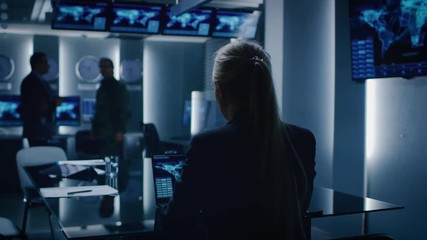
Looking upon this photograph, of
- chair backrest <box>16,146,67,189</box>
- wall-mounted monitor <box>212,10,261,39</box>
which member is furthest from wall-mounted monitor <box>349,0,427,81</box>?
chair backrest <box>16,146,67,189</box>

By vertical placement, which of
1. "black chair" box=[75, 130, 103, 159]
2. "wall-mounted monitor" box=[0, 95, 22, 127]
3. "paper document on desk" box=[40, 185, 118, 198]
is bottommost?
"black chair" box=[75, 130, 103, 159]

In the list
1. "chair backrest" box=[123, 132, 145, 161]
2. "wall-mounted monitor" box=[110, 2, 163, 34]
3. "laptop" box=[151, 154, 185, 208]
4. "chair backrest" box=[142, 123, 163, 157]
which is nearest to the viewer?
"laptop" box=[151, 154, 185, 208]

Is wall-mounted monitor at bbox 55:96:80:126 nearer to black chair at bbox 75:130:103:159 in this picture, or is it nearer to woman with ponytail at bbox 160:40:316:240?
black chair at bbox 75:130:103:159

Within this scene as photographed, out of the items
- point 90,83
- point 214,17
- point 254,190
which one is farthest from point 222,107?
point 90,83

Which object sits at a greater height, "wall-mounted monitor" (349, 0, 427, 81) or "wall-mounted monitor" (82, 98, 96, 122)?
"wall-mounted monitor" (349, 0, 427, 81)

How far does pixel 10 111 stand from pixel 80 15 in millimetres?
2471

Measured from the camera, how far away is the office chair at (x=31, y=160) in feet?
12.5

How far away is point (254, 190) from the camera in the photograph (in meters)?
1.48

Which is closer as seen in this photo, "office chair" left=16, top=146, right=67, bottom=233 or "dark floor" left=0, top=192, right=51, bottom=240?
"office chair" left=16, top=146, right=67, bottom=233

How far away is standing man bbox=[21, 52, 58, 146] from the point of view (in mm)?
5430

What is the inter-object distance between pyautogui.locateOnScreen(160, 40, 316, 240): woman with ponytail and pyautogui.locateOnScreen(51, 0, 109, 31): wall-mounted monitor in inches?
148

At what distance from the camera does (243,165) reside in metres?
1.47

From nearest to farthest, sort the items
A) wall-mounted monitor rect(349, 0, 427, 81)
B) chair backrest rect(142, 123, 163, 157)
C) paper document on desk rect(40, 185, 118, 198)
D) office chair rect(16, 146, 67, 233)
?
paper document on desk rect(40, 185, 118, 198) → wall-mounted monitor rect(349, 0, 427, 81) → office chair rect(16, 146, 67, 233) → chair backrest rect(142, 123, 163, 157)

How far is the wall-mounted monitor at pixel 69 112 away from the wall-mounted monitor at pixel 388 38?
4465 millimetres
